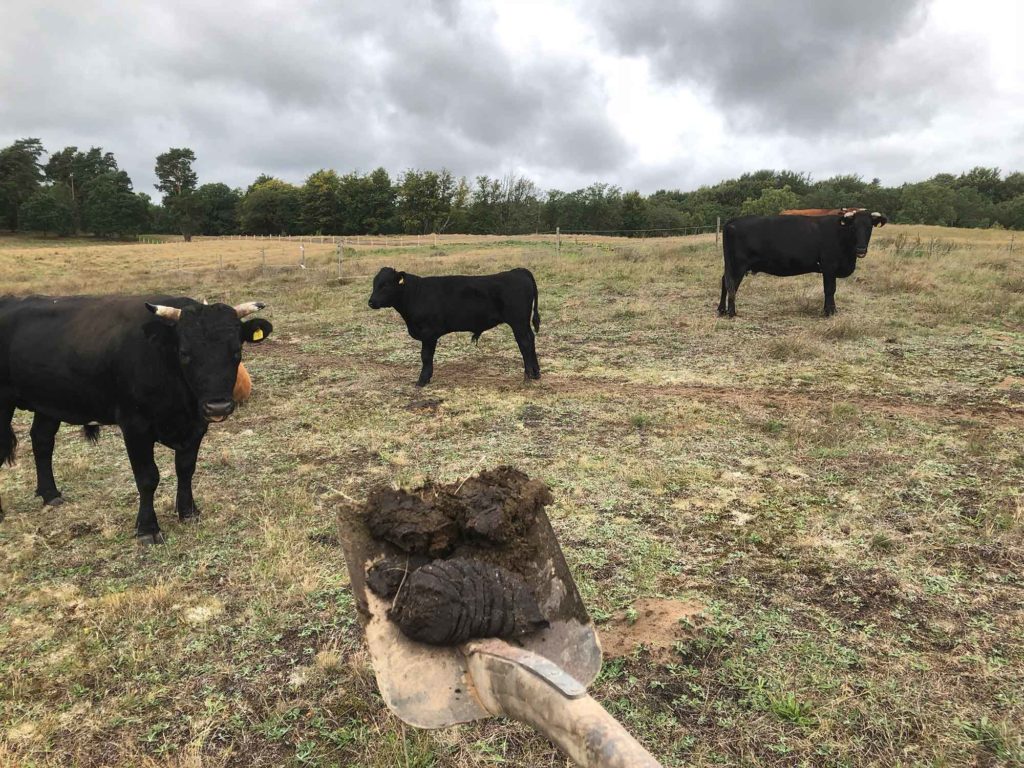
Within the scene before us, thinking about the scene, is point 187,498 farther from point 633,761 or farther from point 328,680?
point 633,761

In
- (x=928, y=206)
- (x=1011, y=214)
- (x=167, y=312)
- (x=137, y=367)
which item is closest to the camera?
(x=167, y=312)

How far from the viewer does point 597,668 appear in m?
2.24

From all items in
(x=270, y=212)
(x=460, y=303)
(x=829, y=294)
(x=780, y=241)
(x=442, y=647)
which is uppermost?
(x=270, y=212)

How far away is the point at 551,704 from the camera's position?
170 centimetres

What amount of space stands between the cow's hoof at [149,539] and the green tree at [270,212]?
8533 centimetres

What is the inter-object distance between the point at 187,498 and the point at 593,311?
33.9 feet

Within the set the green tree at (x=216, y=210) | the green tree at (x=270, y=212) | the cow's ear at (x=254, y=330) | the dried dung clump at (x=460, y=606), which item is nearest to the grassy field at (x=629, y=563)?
the dried dung clump at (x=460, y=606)

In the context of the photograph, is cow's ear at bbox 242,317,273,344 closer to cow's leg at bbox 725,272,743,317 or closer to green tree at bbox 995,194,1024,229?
cow's leg at bbox 725,272,743,317

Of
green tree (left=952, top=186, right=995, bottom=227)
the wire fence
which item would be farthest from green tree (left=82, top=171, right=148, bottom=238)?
green tree (left=952, top=186, right=995, bottom=227)

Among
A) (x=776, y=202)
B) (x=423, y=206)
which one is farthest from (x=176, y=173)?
(x=776, y=202)

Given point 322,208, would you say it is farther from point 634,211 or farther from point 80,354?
point 80,354

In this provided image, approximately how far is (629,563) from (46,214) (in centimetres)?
8542

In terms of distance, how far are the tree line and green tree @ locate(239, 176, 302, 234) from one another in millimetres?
139

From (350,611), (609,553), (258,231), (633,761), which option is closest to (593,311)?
(609,553)
